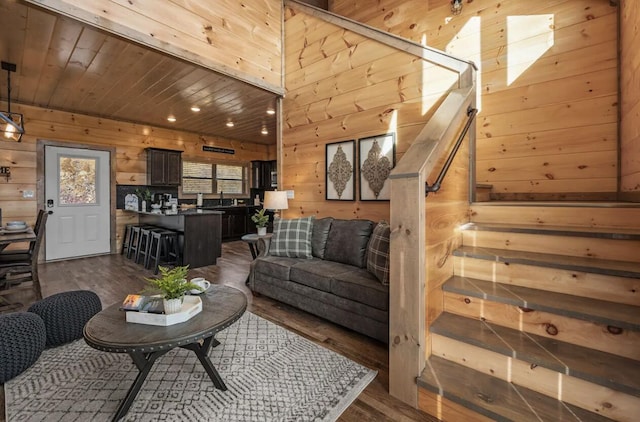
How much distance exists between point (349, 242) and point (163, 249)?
149 inches

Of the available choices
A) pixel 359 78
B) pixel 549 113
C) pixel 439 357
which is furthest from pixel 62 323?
pixel 549 113

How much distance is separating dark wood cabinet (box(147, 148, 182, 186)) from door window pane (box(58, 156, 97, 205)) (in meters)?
1.02

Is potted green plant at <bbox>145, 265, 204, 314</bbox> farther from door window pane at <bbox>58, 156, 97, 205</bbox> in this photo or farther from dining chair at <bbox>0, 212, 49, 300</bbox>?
door window pane at <bbox>58, 156, 97, 205</bbox>

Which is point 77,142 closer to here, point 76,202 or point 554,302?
point 76,202

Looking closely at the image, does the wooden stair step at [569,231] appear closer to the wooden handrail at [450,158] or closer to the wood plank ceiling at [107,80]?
the wooden handrail at [450,158]

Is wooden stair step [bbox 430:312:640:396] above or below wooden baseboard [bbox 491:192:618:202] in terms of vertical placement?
below

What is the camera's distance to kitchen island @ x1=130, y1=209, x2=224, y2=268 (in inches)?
193

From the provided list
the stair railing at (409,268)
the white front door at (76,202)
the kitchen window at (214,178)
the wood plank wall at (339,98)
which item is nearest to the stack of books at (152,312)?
the stair railing at (409,268)

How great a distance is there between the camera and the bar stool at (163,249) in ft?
15.7

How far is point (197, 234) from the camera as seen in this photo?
5.05m

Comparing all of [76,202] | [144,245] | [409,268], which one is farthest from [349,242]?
[76,202]

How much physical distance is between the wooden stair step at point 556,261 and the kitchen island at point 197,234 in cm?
428

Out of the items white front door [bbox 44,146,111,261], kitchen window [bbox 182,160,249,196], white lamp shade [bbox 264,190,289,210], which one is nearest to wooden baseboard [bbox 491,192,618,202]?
white lamp shade [bbox 264,190,289,210]

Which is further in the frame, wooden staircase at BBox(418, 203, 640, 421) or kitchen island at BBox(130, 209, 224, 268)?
kitchen island at BBox(130, 209, 224, 268)
